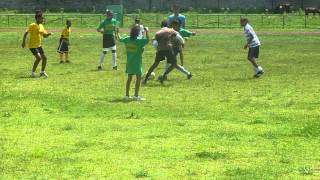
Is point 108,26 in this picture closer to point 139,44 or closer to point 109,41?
point 109,41

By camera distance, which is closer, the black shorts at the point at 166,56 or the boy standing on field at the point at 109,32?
the black shorts at the point at 166,56

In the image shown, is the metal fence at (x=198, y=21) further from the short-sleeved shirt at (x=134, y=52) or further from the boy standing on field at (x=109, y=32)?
the short-sleeved shirt at (x=134, y=52)

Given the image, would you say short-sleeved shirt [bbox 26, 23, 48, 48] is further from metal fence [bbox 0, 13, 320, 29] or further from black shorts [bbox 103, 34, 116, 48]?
metal fence [bbox 0, 13, 320, 29]

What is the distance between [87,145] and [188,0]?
63895 millimetres

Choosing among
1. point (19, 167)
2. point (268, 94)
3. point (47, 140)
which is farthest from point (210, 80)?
point (19, 167)

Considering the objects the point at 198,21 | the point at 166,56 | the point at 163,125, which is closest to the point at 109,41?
the point at 166,56

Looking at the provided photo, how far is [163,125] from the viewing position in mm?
12344

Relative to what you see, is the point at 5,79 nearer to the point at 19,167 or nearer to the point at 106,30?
the point at 106,30

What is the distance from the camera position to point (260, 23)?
5659cm

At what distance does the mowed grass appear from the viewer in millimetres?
9109

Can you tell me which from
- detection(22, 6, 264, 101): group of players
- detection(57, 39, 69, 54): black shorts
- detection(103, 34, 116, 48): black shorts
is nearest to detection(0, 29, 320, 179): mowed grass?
detection(22, 6, 264, 101): group of players

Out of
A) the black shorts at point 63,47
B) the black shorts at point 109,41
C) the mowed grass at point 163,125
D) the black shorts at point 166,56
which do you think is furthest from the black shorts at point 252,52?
the black shorts at point 63,47

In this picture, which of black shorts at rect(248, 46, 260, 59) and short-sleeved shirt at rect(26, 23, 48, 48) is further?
black shorts at rect(248, 46, 260, 59)

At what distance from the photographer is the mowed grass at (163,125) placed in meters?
9.11
